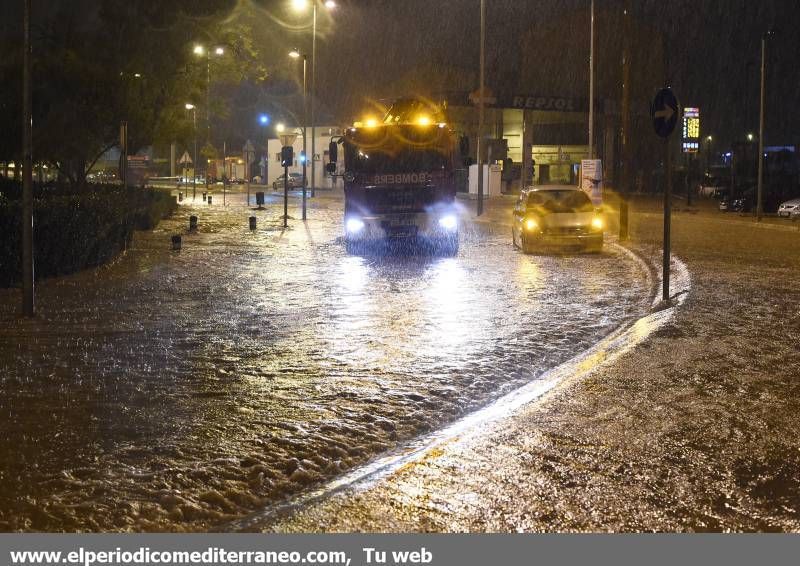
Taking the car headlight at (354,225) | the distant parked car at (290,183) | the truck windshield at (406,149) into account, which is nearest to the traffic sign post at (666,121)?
the truck windshield at (406,149)

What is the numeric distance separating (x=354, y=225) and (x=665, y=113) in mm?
12092

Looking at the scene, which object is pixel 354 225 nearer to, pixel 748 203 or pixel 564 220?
pixel 564 220

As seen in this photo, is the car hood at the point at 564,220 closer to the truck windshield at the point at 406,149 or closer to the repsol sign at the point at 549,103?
the truck windshield at the point at 406,149

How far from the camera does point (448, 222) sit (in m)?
26.4

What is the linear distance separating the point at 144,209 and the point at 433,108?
36.1ft

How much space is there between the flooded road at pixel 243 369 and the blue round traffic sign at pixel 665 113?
8.66 feet

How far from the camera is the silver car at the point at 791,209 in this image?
143 feet

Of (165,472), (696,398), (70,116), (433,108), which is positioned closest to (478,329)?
(696,398)

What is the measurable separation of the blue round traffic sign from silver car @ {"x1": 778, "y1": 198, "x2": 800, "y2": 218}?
29.8m

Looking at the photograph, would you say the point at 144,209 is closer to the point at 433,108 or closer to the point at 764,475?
the point at 433,108

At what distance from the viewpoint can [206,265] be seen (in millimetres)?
22312

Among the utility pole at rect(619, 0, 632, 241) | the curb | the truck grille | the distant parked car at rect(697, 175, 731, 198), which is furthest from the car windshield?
the distant parked car at rect(697, 175, 731, 198)

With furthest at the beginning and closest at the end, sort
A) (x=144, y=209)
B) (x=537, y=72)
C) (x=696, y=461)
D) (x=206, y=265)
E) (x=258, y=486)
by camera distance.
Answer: (x=537, y=72), (x=144, y=209), (x=206, y=265), (x=696, y=461), (x=258, y=486)

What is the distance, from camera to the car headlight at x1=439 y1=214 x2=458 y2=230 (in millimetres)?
26281
